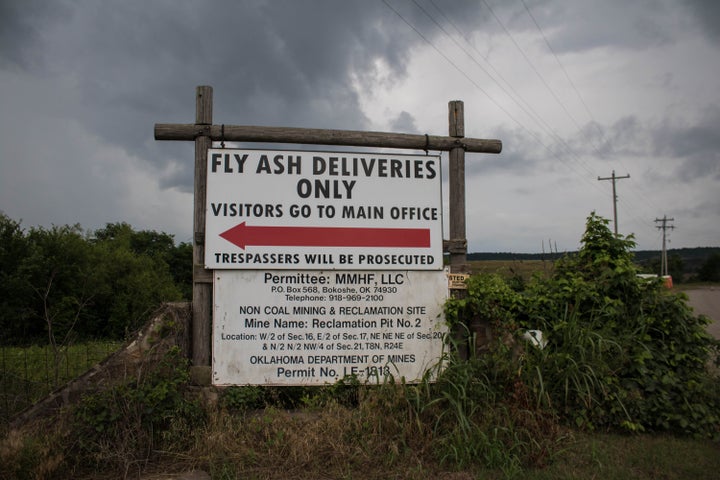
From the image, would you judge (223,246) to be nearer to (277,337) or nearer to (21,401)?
(277,337)

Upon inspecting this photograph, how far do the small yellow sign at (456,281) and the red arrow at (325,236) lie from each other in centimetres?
46

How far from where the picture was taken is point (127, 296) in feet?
101

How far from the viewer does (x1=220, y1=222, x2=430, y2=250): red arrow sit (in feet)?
16.8

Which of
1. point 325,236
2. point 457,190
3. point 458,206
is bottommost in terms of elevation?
point 325,236

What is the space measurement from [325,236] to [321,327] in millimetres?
970

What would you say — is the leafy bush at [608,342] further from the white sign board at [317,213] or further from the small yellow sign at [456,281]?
the white sign board at [317,213]

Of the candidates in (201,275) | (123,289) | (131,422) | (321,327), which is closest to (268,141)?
(201,275)

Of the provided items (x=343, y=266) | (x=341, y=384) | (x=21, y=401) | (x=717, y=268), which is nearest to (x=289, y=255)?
(x=343, y=266)

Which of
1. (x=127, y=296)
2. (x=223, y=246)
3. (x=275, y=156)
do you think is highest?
(x=275, y=156)

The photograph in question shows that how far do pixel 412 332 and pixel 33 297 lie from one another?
2510cm

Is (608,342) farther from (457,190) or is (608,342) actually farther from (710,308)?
(710,308)

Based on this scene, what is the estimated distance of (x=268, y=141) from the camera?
17.9 ft

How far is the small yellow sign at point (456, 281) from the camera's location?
542 centimetres

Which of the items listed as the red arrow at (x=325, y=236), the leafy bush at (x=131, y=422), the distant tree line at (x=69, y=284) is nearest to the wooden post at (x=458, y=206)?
the red arrow at (x=325, y=236)
